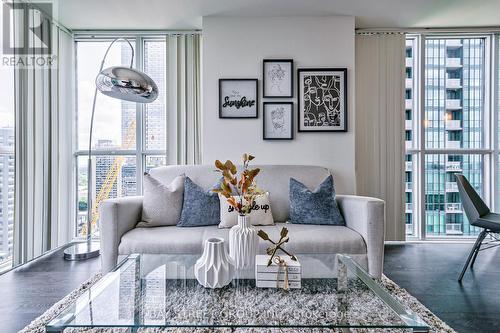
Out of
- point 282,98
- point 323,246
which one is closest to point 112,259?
point 323,246

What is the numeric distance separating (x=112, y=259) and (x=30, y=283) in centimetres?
86

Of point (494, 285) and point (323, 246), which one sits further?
point (494, 285)

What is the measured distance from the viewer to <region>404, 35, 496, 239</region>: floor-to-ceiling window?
11.3ft

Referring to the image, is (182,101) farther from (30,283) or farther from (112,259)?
(30,283)

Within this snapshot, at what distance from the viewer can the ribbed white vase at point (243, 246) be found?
149 cm

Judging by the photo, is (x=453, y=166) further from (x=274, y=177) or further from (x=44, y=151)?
(x=44, y=151)

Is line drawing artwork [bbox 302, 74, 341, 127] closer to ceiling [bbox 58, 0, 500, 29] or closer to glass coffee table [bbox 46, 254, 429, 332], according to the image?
ceiling [bbox 58, 0, 500, 29]

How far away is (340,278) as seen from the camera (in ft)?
4.64

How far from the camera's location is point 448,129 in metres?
3.46

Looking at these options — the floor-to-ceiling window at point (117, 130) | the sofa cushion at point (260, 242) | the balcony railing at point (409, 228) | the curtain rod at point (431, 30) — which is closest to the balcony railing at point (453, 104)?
the curtain rod at point (431, 30)

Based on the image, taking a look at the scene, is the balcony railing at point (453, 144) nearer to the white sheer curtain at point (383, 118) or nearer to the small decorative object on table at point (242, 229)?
the white sheer curtain at point (383, 118)

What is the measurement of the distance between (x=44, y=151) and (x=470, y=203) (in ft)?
12.8

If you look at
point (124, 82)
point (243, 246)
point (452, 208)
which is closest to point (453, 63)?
point (452, 208)

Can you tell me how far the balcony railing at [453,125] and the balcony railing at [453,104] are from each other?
156mm
